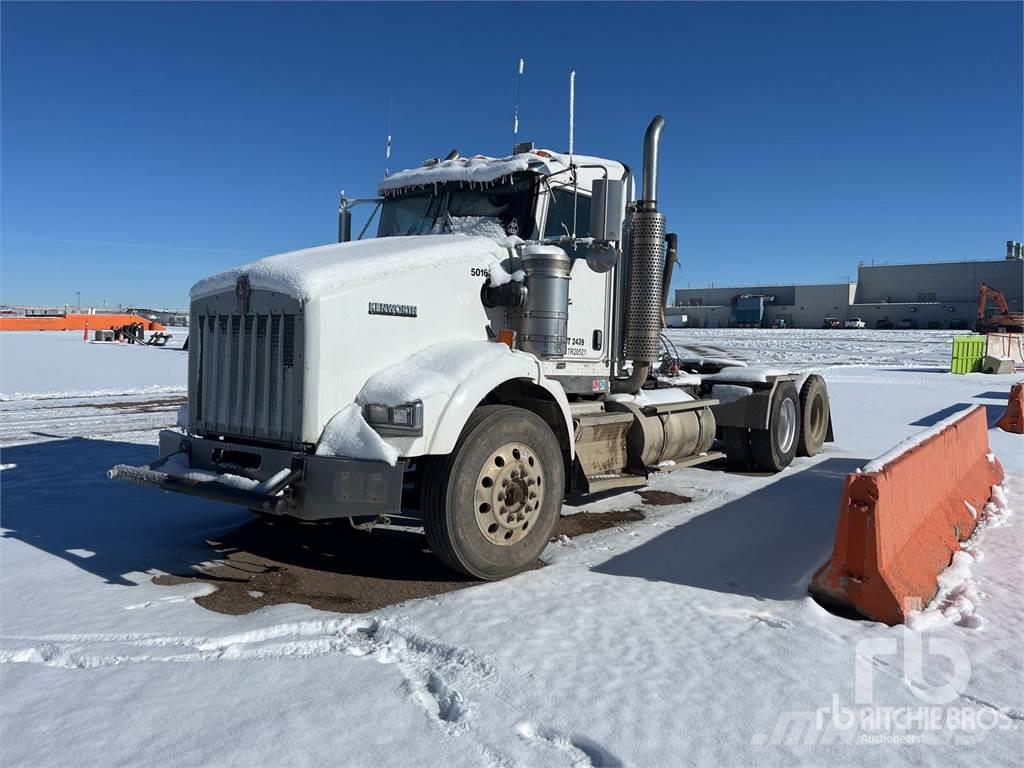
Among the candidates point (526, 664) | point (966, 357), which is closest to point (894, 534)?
point (526, 664)

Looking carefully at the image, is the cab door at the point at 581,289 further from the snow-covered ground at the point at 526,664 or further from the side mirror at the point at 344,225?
the side mirror at the point at 344,225

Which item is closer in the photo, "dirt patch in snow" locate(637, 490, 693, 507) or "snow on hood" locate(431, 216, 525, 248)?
"snow on hood" locate(431, 216, 525, 248)

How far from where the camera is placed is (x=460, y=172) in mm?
6406

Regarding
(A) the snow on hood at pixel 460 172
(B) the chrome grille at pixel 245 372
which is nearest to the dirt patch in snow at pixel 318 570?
(B) the chrome grille at pixel 245 372

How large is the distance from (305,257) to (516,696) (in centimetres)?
324

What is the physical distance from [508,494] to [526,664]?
159 cm

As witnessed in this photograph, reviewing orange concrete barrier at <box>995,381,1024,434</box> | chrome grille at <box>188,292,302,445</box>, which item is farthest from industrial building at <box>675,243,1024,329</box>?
chrome grille at <box>188,292,302,445</box>

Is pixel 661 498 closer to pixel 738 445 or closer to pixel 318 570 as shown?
pixel 738 445

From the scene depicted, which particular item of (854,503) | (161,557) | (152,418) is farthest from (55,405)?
(854,503)

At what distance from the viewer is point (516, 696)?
3.26 meters

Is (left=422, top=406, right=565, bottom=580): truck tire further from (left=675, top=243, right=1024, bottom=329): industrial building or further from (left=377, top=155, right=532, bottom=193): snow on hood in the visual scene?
(left=675, top=243, right=1024, bottom=329): industrial building

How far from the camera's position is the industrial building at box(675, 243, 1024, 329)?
84.1 meters

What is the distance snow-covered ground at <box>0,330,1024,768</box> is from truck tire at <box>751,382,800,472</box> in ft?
9.02

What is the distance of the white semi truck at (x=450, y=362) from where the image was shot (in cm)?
448
